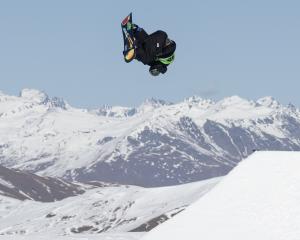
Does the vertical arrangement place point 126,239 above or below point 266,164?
below

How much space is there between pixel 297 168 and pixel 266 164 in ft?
4.79

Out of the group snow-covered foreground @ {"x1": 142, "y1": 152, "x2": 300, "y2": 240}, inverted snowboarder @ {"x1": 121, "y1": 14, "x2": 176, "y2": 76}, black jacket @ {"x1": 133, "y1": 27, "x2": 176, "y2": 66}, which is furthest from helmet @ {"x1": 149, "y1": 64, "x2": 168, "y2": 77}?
snow-covered foreground @ {"x1": 142, "y1": 152, "x2": 300, "y2": 240}

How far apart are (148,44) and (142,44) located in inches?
6.5

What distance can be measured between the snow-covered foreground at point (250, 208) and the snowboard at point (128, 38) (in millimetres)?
10110

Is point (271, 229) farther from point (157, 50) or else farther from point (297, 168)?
point (157, 50)

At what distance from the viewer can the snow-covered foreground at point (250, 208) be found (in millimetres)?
25953

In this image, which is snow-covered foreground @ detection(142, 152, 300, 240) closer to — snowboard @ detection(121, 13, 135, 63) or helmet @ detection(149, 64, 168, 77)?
helmet @ detection(149, 64, 168, 77)

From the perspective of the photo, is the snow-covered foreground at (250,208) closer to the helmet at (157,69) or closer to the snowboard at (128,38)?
the helmet at (157,69)

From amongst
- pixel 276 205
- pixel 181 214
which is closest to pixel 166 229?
pixel 181 214

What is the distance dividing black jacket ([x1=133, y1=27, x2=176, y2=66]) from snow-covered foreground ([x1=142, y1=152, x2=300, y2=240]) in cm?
976

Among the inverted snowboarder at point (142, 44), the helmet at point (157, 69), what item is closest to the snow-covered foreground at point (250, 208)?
the helmet at point (157, 69)

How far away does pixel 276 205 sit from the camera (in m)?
26.7

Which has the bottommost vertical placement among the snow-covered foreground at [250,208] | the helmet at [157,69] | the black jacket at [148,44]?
the snow-covered foreground at [250,208]

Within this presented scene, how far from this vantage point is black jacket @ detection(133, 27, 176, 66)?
60.6 feet
